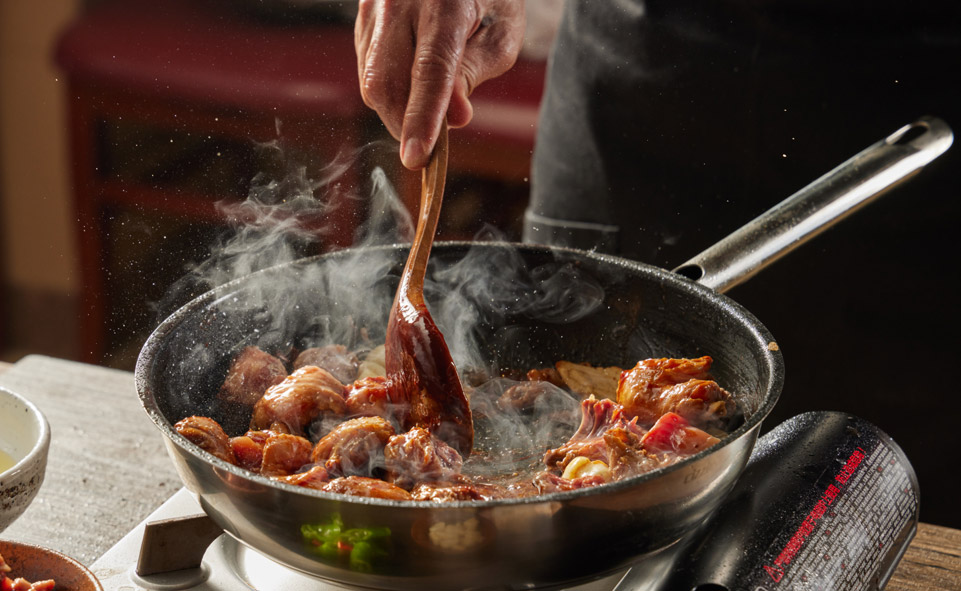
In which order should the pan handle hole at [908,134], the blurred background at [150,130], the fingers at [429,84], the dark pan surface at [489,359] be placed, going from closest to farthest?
1. the dark pan surface at [489,359]
2. the fingers at [429,84]
3. the pan handle hole at [908,134]
4. the blurred background at [150,130]

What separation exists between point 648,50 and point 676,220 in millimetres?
424

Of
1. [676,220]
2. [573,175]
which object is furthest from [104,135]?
[676,220]

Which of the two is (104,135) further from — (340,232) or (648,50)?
(648,50)

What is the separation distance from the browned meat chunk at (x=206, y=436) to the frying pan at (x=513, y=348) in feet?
0.14

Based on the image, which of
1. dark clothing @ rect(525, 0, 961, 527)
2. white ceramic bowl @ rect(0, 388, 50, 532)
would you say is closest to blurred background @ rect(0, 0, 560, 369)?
dark clothing @ rect(525, 0, 961, 527)

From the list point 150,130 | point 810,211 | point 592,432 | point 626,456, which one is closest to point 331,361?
point 592,432

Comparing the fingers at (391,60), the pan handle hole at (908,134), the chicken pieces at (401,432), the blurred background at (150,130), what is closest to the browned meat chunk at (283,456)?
the chicken pieces at (401,432)

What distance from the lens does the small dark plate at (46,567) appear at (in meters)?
1.14

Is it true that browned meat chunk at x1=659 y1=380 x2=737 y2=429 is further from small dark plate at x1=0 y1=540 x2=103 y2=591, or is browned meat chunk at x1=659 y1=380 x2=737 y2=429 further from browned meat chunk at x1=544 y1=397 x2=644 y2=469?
small dark plate at x1=0 y1=540 x2=103 y2=591

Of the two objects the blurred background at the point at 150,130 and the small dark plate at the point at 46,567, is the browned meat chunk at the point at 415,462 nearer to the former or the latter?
the small dark plate at the point at 46,567

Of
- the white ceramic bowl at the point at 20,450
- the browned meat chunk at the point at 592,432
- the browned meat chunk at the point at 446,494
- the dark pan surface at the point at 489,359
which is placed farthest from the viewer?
the browned meat chunk at the point at 592,432

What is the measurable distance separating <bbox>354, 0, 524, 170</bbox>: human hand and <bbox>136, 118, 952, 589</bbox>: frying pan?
0.25 m

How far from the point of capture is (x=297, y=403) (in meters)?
1.43

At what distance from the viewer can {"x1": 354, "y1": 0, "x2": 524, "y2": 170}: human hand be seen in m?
1.49
